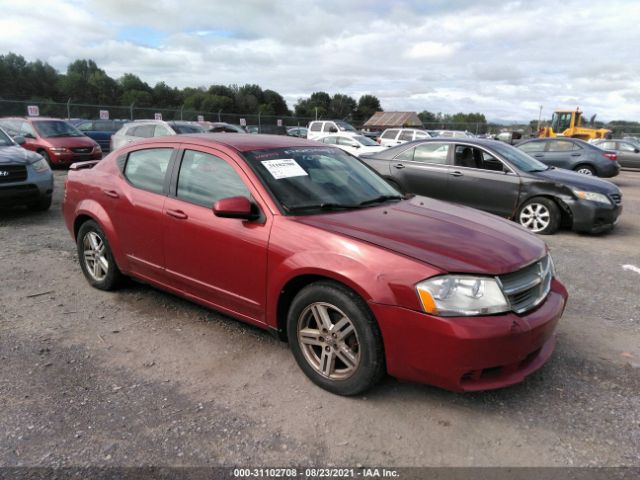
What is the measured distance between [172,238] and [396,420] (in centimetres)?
216

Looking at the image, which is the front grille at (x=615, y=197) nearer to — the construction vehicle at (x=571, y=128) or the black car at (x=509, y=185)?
the black car at (x=509, y=185)

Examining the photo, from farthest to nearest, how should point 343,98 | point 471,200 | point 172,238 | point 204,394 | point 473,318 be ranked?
point 343,98
point 471,200
point 172,238
point 204,394
point 473,318

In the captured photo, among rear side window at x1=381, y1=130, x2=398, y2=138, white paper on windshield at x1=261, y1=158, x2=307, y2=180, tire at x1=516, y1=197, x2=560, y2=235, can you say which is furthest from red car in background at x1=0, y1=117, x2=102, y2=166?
rear side window at x1=381, y1=130, x2=398, y2=138

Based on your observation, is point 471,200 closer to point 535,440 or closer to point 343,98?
point 535,440

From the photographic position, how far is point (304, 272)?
9.77ft

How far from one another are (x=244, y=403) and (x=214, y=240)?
3.81 feet

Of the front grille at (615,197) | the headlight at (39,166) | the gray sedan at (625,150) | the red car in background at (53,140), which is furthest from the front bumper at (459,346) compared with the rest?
the gray sedan at (625,150)

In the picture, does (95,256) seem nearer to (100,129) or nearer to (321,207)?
(321,207)

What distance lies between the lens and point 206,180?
3711 mm

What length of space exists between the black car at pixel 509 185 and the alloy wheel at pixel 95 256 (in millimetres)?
4948

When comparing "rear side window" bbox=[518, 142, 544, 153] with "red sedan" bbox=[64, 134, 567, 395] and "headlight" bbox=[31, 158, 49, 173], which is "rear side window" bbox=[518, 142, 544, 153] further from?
"headlight" bbox=[31, 158, 49, 173]

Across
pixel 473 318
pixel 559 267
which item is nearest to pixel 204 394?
pixel 473 318

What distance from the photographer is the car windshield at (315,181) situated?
11.2 ft

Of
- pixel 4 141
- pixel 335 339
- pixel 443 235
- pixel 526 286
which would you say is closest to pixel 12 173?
pixel 4 141
